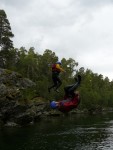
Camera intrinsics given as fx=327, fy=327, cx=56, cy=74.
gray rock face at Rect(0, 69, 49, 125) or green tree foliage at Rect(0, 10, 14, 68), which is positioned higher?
green tree foliage at Rect(0, 10, 14, 68)

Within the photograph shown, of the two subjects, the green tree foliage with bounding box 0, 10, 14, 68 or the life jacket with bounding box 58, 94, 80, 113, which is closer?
the life jacket with bounding box 58, 94, 80, 113

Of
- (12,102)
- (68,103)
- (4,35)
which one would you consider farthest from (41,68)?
(68,103)

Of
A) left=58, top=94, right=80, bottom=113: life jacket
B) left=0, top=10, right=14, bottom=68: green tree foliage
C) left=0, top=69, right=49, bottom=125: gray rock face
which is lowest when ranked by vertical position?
left=58, top=94, right=80, bottom=113: life jacket

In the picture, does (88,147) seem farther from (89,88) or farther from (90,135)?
(89,88)

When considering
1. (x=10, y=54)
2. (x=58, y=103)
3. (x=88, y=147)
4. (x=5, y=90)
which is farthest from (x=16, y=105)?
(x=58, y=103)

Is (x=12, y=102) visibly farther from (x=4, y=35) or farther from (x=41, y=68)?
(x=41, y=68)

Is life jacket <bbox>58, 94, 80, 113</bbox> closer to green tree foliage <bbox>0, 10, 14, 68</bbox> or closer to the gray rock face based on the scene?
the gray rock face

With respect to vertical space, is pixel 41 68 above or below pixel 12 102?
above

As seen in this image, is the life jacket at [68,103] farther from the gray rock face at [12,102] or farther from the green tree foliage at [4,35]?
the green tree foliage at [4,35]

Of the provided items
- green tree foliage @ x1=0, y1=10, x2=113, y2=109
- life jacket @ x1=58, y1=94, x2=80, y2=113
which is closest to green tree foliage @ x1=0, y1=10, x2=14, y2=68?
green tree foliage @ x1=0, y1=10, x2=113, y2=109

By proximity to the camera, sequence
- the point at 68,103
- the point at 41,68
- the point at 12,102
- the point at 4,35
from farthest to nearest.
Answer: the point at 41,68
the point at 4,35
the point at 12,102
the point at 68,103

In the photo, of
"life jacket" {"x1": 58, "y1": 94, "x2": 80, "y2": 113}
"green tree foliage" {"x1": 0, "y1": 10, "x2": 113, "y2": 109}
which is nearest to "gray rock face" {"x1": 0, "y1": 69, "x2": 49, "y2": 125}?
"green tree foliage" {"x1": 0, "y1": 10, "x2": 113, "y2": 109}

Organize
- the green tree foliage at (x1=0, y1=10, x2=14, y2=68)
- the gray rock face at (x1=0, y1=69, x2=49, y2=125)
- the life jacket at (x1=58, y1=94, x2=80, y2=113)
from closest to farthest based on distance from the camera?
the life jacket at (x1=58, y1=94, x2=80, y2=113) < the gray rock face at (x1=0, y1=69, x2=49, y2=125) < the green tree foliage at (x1=0, y1=10, x2=14, y2=68)

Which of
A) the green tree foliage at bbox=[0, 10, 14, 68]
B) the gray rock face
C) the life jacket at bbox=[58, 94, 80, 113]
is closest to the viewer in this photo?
the life jacket at bbox=[58, 94, 80, 113]
